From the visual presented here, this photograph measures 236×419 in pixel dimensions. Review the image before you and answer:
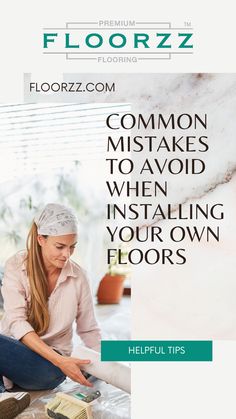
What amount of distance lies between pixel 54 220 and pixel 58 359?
0.37 meters

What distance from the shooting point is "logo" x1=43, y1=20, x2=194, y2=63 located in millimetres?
1773

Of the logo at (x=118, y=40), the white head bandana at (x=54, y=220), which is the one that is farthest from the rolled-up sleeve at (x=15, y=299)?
the logo at (x=118, y=40)

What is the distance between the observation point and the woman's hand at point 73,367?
5.89ft

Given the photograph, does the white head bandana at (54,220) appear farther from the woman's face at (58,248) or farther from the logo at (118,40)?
the logo at (118,40)

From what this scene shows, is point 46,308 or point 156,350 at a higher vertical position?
point 46,308

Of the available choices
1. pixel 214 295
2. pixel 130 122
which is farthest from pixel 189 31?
pixel 214 295

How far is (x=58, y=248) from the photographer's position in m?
1.79

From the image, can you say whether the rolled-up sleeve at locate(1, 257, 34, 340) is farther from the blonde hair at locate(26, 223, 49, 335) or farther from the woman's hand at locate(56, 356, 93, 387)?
the woman's hand at locate(56, 356, 93, 387)

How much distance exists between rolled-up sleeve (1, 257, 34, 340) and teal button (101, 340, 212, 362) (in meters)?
0.22

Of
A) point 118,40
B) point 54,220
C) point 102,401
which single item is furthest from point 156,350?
point 118,40

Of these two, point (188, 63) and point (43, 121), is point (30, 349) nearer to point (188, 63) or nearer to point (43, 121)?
point (43, 121)

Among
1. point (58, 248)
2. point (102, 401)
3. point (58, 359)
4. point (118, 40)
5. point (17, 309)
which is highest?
point (118, 40)

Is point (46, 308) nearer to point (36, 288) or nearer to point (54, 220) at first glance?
point (36, 288)

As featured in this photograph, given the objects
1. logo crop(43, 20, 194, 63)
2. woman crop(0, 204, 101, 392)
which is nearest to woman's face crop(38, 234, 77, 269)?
woman crop(0, 204, 101, 392)
